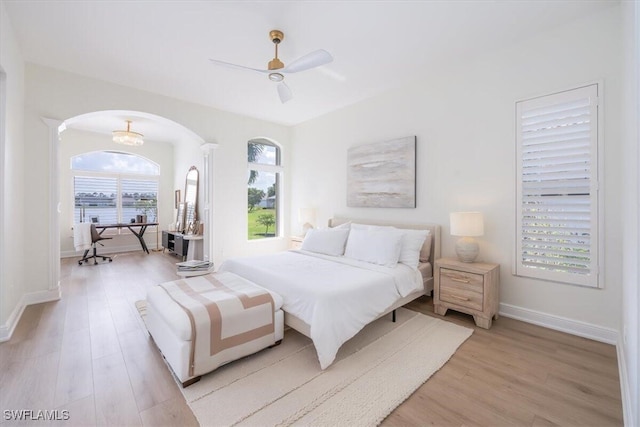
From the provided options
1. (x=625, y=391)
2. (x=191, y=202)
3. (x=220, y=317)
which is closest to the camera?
(x=625, y=391)

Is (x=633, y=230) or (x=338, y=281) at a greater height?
(x=633, y=230)

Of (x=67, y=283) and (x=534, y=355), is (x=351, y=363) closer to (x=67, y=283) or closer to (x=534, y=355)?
Result: (x=534, y=355)

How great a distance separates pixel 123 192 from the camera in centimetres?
693

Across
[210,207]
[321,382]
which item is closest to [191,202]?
[210,207]

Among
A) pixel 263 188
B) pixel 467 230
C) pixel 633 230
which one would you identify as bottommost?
pixel 467 230

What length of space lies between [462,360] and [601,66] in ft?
9.43

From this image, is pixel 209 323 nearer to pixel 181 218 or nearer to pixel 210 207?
pixel 210 207

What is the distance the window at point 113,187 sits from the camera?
636cm

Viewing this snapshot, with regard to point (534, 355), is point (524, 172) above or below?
above

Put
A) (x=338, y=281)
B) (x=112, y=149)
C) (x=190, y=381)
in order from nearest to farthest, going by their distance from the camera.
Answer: (x=190, y=381) → (x=338, y=281) → (x=112, y=149)

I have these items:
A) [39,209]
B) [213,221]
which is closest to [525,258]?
[213,221]

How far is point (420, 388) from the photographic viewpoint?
180cm

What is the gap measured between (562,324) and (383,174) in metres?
2.60

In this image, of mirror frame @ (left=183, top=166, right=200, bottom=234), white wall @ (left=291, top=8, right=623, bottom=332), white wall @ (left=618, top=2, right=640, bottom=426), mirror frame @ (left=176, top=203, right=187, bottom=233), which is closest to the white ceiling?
white wall @ (left=291, top=8, right=623, bottom=332)
